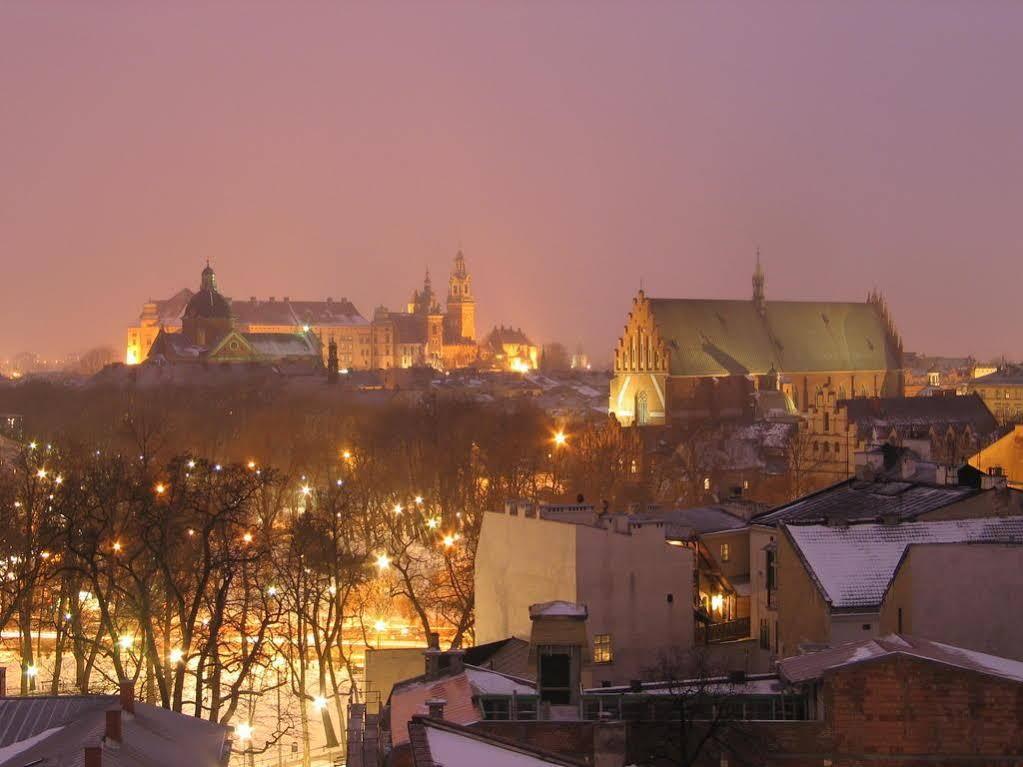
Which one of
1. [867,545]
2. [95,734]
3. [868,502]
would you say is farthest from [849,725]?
[868,502]

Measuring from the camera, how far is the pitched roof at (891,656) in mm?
21219

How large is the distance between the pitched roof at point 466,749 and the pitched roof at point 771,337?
105940 millimetres

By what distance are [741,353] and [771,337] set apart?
251 inches

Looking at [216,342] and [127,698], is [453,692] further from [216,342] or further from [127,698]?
[216,342]

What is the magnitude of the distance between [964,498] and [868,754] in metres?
13.7

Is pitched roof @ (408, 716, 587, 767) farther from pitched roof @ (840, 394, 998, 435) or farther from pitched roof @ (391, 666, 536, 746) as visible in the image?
pitched roof @ (840, 394, 998, 435)

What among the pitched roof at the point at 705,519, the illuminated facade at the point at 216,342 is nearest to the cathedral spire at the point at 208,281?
the illuminated facade at the point at 216,342

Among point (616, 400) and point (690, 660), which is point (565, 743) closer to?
point (690, 660)

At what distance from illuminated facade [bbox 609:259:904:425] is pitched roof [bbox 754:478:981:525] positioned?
80148mm

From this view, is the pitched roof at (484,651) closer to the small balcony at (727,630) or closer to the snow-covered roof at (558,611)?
the small balcony at (727,630)

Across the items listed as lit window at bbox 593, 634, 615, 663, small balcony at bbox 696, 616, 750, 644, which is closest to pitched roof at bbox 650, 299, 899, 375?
small balcony at bbox 696, 616, 750, 644

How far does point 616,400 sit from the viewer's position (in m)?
127

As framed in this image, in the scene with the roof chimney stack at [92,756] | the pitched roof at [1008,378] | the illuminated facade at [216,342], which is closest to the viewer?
the roof chimney stack at [92,756]

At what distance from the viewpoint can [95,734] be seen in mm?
21781
